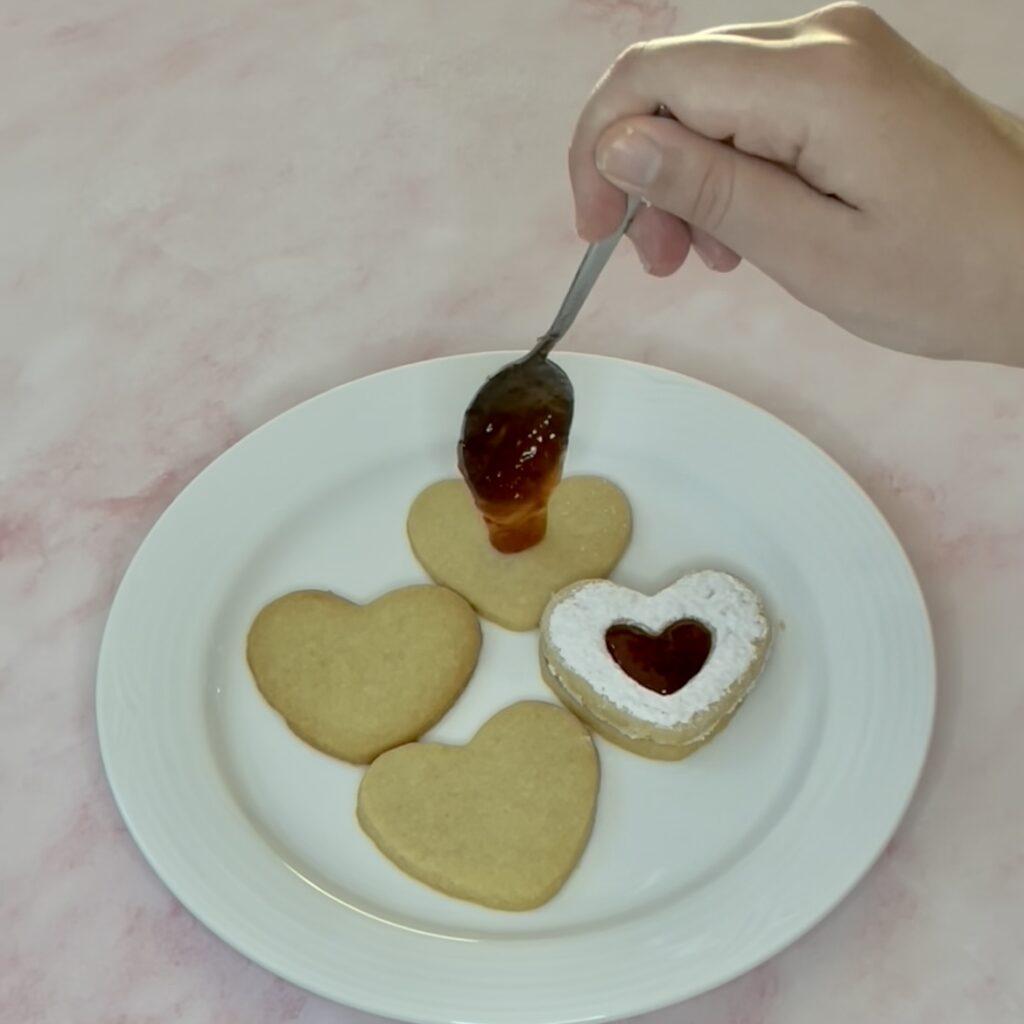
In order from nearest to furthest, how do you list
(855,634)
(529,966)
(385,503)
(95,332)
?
(529,966)
(855,634)
(385,503)
(95,332)

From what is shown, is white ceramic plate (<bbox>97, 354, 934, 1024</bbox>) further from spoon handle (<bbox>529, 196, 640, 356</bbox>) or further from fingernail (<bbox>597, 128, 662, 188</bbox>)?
fingernail (<bbox>597, 128, 662, 188</bbox>)

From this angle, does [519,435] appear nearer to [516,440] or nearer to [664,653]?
[516,440]

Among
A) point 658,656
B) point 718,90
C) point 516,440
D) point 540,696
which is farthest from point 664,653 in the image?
point 718,90

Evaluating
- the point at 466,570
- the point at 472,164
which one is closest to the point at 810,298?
the point at 466,570

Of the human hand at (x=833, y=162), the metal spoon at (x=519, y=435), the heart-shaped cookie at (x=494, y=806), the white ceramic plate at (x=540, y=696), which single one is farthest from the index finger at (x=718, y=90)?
the heart-shaped cookie at (x=494, y=806)

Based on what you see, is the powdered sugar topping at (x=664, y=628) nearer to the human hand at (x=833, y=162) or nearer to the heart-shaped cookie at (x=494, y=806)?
the heart-shaped cookie at (x=494, y=806)

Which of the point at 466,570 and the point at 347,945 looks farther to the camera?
the point at 466,570

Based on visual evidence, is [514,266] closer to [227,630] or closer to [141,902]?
[227,630]
